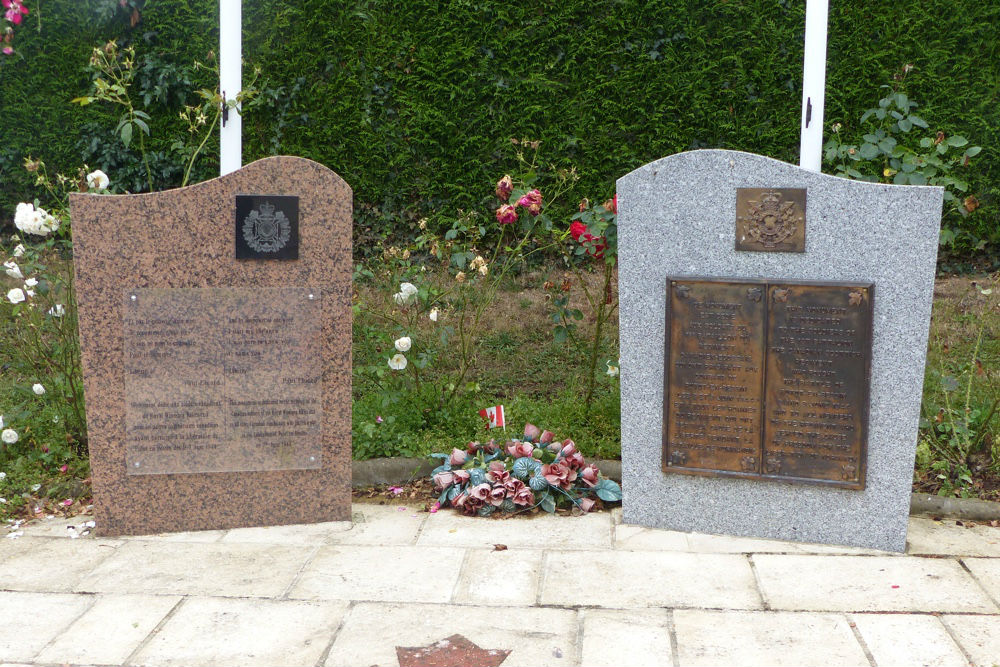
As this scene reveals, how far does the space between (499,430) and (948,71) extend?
4710mm

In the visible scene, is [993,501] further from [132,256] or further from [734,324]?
[132,256]

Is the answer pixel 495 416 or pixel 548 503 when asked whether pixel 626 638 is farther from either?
pixel 495 416

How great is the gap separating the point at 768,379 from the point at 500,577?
49.4 inches

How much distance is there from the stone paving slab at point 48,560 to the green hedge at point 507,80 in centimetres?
428

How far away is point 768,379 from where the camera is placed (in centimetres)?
356

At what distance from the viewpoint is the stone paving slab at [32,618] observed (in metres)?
2.77

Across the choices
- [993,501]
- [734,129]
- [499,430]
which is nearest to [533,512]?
[499,430]

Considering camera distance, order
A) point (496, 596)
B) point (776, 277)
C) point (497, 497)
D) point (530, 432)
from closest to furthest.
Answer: point (496, 596)
point (776, 277)
point (497, 497)
point (530, 432)

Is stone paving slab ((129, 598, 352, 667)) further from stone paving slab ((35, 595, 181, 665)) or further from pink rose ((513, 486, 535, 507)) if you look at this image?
pink rose ((513, 486, 535, 507))

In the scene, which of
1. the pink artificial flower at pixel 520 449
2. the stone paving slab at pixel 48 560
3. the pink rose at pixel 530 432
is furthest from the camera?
the pink rose at pixel 530 432

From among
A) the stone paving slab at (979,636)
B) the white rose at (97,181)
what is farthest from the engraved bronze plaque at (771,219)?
the white rose at (97,181)

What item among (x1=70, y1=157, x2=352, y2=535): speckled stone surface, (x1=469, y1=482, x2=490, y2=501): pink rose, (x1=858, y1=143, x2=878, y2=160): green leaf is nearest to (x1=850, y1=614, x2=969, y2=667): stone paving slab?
(x1=469, y1=482, x2=490, y2=501): pink rose

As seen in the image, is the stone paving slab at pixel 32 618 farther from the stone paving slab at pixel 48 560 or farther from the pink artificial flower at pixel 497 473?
the pink artificial flower at pixel 497 473

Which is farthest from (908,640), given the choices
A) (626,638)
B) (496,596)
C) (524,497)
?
(524,497)
